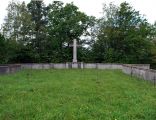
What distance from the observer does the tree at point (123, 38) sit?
51.8 m

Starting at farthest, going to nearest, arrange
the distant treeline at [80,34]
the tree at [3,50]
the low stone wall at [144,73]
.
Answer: the distant treeline at [80,34], the tree at [3,50], the low stone wall at [144,73]

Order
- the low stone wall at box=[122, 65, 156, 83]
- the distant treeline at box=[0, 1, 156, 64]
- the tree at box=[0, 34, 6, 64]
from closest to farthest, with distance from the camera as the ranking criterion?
the low stone wall at box=[122, 65, 156, 83], the tree at box=[0, 34, 6, 64], the distant treeline at box=[0, 1, 156, 64]

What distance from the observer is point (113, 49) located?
172ft

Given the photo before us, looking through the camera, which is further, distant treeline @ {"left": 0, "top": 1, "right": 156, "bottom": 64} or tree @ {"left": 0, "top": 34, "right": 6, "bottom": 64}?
distant treeline @ {"left": 0, "top": 1, "right": 156, "bottom": 64}

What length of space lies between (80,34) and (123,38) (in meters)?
6.36

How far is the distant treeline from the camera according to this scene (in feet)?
169

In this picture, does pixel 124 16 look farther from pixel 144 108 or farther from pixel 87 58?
pixel 144 108

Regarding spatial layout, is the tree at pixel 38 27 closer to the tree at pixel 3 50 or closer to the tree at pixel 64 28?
the tree at pixel 64 28

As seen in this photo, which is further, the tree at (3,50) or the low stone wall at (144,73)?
the tree at (3,50)

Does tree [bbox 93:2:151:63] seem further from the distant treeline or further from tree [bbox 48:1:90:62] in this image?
tree [bbox 48:1:90:62]

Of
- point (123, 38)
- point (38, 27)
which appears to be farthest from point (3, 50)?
point (123, 38)

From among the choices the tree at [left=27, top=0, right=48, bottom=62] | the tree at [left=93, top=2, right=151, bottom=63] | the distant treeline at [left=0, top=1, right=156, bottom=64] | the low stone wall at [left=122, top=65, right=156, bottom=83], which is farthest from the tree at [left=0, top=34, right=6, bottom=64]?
the low stone wall at [left=122, top=65, right=156, bottom=83]

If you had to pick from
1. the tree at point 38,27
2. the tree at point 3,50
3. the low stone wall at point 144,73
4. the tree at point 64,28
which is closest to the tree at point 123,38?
the tree at point 64,28

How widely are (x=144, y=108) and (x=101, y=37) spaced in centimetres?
4399
